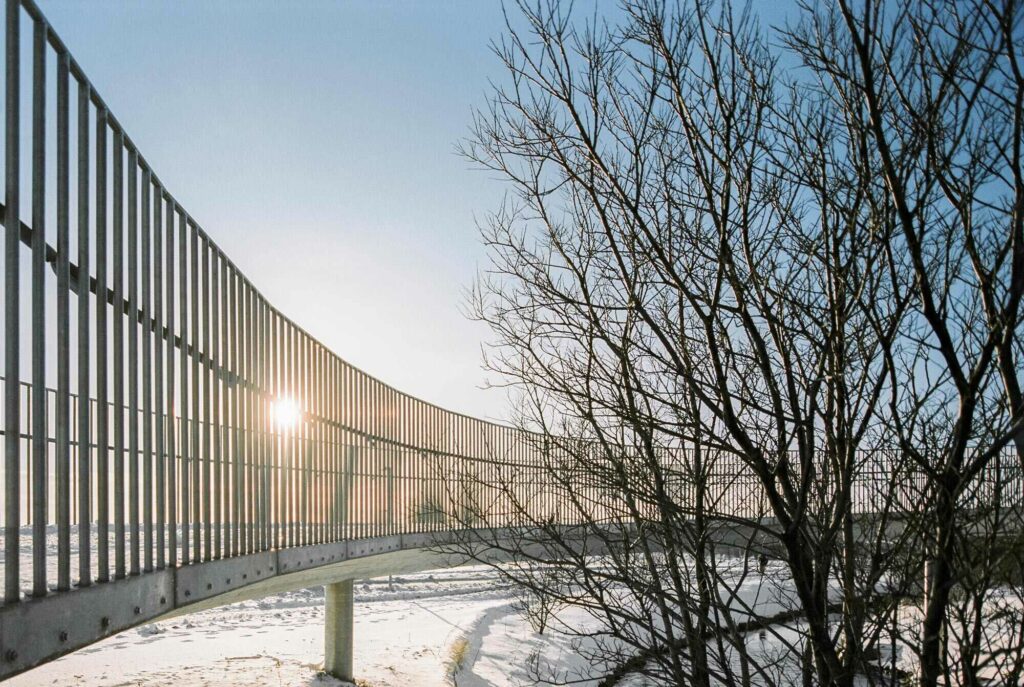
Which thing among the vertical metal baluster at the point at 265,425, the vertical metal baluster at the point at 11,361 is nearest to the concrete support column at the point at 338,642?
the vertical metal baluster at the point at 265,425

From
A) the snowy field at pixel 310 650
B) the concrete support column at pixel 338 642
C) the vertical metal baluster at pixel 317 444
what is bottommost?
the snowy field at pixel 310 650

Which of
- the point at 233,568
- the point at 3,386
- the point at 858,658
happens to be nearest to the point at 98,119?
the point at 3,386

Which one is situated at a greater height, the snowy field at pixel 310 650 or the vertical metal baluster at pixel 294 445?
the vertical metal baluster at pixel 294 445

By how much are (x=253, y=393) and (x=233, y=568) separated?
2018mm

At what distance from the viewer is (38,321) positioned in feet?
15.6

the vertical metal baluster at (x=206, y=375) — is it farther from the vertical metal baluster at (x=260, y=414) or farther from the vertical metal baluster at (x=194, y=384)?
the vertical metal baluster at (x=260, y=414)

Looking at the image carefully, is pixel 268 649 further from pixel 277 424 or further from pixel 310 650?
pixel 277 424

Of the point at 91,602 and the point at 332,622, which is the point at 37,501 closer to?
the point at 91,602

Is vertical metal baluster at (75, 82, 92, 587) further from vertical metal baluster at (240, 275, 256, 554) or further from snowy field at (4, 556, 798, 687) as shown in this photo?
snowy field at (4, 556, 798, 687)

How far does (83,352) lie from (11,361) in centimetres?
108

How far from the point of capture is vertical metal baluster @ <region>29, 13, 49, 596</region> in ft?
15.1

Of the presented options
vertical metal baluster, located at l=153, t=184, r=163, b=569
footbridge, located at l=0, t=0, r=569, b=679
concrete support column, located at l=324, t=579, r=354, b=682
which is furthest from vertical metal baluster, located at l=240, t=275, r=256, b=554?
concrete support column, located at l=324, t=579, r=354, b=682

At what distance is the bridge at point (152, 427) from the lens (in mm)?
4641

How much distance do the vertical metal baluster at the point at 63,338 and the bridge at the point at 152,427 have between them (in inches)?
0.4
